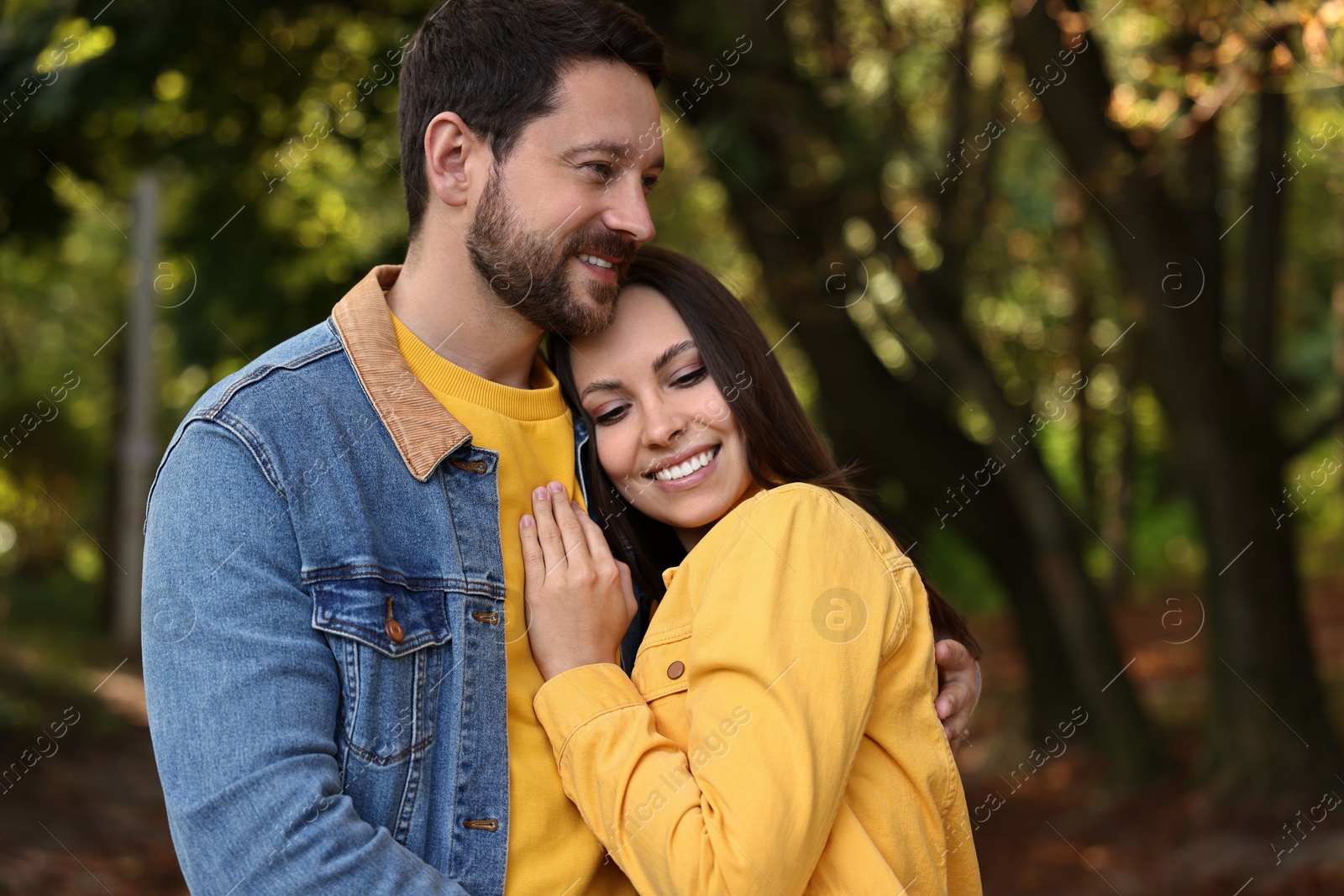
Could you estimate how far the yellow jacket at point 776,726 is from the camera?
174cm

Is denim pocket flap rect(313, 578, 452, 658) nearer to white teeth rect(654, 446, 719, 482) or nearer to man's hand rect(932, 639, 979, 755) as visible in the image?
white teeth rect(654, 446, 719, 482)

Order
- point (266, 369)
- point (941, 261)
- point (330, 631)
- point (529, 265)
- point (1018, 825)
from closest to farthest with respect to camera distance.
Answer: point (330, 631), point (266, 369), point (529, 265), point (941, 261), point (1018, 825)

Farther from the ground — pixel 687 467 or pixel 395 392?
pixel 395 392

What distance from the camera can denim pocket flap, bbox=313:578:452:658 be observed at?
1.75m

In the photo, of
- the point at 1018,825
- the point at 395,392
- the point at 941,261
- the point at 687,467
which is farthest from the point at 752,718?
the point at 1018,825

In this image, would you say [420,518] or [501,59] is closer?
[420,518]

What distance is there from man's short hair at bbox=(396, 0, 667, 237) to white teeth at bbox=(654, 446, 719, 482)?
0.67 meters

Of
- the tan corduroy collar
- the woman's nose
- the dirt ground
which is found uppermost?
the tan corduroy collar

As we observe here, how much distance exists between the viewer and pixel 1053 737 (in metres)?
7.54

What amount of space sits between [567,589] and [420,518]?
28cm

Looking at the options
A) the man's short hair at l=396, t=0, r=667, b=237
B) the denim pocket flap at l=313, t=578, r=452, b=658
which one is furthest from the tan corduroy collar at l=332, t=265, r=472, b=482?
the man's short hair at l=396, t=0, r=667, b=237

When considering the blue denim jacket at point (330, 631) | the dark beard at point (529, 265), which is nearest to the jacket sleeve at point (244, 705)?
the blue denim jacket at point (330, 631)

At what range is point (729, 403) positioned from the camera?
232cm

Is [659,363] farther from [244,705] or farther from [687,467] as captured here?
[244,705]
